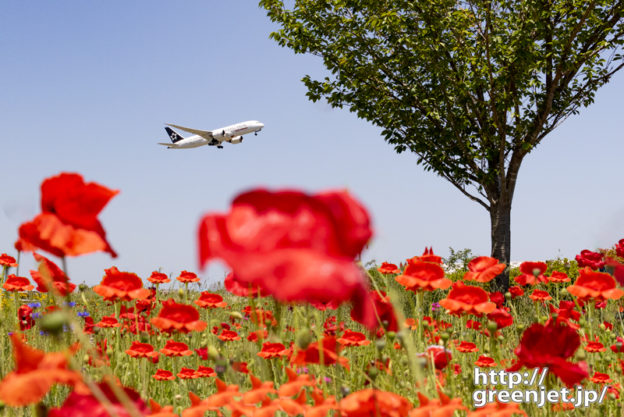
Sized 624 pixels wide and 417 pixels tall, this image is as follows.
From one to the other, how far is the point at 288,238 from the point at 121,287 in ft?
5.03

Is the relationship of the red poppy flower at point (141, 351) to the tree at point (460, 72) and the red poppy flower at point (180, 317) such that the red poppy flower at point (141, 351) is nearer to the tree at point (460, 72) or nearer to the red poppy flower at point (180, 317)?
the red poppy flower at point (180, 317)

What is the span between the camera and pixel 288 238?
74 centimetres

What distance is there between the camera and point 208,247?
0.79m

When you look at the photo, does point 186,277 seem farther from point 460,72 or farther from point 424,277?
point 460,72

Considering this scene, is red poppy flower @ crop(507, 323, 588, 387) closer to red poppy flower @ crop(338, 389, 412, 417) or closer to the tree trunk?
Answer: red poppy flower @ crop(338, 389, 412, 417)

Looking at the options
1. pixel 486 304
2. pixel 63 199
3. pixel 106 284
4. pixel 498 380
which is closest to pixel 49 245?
pixel 63 199

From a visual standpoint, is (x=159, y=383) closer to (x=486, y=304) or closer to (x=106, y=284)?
(x=106, y=284)

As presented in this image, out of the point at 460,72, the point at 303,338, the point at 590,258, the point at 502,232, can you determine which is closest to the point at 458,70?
the point at 460,72

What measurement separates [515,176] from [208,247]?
11688 millimetres

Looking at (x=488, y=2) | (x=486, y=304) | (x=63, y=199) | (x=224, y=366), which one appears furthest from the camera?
(x=488, y=2)

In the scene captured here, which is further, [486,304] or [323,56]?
[323,56]

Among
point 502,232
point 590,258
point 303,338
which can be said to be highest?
point 502,232

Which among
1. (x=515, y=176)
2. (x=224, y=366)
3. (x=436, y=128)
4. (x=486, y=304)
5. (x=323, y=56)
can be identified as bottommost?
(x=224, y=366)

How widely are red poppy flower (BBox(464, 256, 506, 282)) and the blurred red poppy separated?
128 cm
